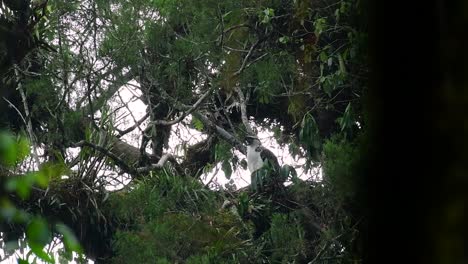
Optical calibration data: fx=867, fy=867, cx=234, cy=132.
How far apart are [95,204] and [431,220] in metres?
5.47

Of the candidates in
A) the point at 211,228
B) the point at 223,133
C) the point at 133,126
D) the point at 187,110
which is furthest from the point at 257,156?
the point at 133,126

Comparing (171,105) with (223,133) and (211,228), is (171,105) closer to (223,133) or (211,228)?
(223,133)

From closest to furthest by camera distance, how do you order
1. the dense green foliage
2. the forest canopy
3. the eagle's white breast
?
the dense green foliage, the forest canopy, the eagle's white breast

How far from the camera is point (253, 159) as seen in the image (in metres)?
7.32

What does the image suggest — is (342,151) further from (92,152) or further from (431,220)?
(431,220)

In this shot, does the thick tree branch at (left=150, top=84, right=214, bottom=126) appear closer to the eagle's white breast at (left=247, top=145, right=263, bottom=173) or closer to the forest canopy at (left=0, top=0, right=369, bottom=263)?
the forest canopy at (left=0, top=0, right=369, bottom=263)

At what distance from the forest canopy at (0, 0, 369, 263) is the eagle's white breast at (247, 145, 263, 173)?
3.6 inches

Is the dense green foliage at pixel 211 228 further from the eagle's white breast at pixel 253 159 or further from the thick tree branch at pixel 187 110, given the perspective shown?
the thick tree branch at pixel 187 110

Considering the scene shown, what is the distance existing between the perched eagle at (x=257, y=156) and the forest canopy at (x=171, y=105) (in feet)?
0.20

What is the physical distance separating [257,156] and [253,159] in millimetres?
48

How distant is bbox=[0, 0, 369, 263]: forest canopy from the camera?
6.57m

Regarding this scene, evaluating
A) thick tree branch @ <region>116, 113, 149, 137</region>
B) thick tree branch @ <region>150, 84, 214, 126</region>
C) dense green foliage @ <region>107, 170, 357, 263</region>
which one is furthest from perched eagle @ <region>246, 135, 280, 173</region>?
thick tree branch @ <region>116, 113, 149, 137</region>

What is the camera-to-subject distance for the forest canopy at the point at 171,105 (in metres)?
6.57

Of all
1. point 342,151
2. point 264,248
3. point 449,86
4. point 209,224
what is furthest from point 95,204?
point 449,86
